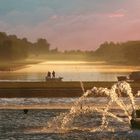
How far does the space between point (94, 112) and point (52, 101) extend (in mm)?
11972

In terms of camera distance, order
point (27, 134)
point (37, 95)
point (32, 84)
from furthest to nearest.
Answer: point (32, 84)
point (37, 95)
point (27, 134)

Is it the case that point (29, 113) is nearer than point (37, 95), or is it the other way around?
point (29, 113)

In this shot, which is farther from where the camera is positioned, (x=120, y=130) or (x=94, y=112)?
(x=94, y=112)

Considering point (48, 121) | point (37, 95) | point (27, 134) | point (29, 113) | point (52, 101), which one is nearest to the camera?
point (27, 134)

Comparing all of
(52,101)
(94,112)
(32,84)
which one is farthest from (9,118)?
(32,84)

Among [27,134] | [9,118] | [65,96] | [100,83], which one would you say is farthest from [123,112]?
[100,83]

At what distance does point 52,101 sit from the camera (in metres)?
58.5

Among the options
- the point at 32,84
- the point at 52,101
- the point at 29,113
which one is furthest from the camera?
the point at 32,84

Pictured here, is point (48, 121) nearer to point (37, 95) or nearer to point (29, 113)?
point (29, 113)

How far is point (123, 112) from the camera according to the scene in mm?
46719

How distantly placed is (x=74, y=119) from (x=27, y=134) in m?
8.56

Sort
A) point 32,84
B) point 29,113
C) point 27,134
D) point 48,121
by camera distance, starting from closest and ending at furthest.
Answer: point 27,134 < point 48,121 < point 29,113 < point 32,84

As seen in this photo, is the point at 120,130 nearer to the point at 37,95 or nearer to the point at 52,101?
the point at 52,101

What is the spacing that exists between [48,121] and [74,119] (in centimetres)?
217
